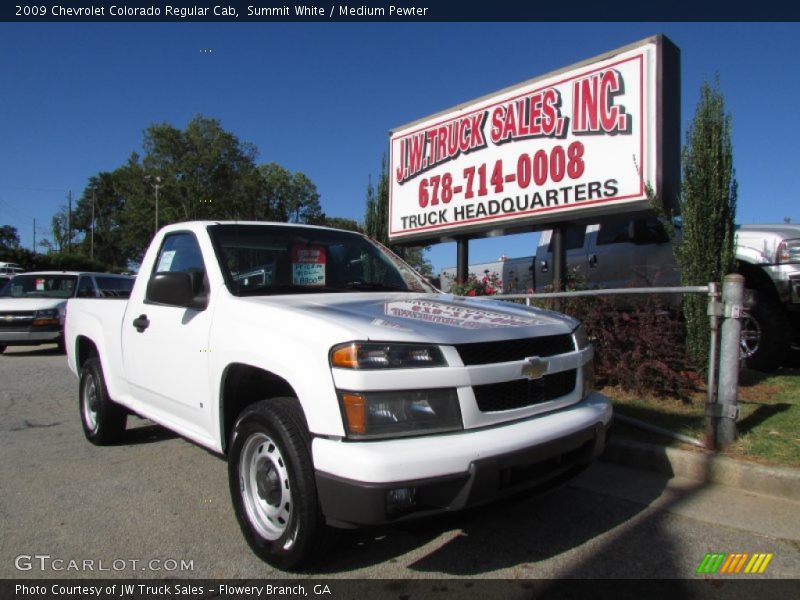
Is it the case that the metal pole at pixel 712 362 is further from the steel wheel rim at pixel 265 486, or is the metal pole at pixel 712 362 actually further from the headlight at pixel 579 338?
the steel wheel rim at pixel 265 486

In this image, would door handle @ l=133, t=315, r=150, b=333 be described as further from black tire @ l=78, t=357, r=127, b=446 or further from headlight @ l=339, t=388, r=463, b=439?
headlight @ l=339, t=388, r=463, b=439

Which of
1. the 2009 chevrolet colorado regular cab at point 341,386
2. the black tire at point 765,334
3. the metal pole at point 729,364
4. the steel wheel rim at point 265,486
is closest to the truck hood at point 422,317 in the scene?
the 2009 chevrolet colorado regular cab at point 341,386

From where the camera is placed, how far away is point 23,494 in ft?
12.5

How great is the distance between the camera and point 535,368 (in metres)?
2.73

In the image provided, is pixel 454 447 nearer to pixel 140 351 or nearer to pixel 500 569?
pixel 500 569

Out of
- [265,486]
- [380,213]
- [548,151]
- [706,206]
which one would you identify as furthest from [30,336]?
[706,206]

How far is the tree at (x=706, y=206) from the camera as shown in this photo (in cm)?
558

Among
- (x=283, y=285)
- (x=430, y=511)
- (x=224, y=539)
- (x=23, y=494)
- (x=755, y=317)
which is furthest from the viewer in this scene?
(x=755, y=317)

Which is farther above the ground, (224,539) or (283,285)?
(283,285)

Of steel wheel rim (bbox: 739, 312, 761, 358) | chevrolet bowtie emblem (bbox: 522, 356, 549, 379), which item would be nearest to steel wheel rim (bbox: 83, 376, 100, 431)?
chevrolet bowtie emblem (bbox: 522, 356, 549, 379)

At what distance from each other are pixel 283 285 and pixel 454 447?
1665 millimetres

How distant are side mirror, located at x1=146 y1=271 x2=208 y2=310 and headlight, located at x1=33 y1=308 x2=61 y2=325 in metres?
10.2

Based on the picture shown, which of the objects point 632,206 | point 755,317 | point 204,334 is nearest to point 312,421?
point 204,334

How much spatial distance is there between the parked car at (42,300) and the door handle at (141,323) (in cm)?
918
